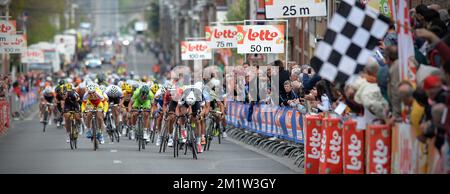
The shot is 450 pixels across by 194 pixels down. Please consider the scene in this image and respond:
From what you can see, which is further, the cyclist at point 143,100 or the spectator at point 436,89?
the cyclist at point 143,100

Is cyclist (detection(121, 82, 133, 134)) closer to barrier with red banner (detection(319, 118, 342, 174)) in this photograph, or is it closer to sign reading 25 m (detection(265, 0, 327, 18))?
sign reading 25 m (detection(265, 0, 327, 18))

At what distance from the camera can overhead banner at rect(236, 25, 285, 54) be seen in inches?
1331

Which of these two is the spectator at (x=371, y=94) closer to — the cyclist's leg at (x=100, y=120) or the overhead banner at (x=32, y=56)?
the cyclist's leg at (x=100, y=120)

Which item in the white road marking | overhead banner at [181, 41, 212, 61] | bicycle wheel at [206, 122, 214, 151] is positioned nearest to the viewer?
bicycle wheel at [206, 122, 214, 151]

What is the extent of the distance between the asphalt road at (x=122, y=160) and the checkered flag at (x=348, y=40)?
5.34 m

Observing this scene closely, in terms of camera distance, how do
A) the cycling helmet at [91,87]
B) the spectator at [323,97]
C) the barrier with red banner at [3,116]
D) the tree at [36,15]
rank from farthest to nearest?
the tree at [36,15], the barrier with red banner at [3,116], the cycling helmet at [91,87], the spectator at [323,97]

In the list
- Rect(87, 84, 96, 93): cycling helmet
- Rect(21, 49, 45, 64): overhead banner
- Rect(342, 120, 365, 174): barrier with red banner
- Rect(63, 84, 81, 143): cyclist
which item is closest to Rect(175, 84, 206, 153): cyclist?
Rect(87, 84, 96, 93): cycling helmet

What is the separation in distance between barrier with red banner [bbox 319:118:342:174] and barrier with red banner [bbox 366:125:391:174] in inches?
53.3

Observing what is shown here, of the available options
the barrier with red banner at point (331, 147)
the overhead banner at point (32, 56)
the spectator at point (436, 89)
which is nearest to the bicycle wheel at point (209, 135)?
the barrier with red banner at point (331, 147)

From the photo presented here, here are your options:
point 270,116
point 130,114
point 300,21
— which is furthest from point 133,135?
point 300,21

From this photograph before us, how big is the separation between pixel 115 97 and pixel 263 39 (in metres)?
4.55

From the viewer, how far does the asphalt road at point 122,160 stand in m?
21.5

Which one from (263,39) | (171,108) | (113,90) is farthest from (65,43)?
(171,108)
